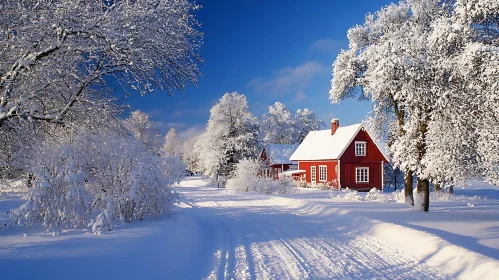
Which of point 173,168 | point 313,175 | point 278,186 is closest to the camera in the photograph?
point 173,168

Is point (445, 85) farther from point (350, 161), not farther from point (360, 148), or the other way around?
point (360, 148)

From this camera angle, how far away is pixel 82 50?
6.91 meters

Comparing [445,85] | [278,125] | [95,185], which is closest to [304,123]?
[278,125]

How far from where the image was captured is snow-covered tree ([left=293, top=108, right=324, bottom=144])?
74.7 meters

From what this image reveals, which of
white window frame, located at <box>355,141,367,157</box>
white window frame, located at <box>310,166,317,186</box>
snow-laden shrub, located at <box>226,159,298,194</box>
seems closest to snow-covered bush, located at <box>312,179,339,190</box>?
white window frame, located at <box>310,166,317,186</box>

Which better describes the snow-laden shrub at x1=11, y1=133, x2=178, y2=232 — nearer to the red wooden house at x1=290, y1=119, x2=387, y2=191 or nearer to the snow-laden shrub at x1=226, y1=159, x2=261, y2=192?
the snow-laden shrub at x1=226, y1=159, x2=261, y2=192

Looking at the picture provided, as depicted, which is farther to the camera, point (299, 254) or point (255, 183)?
point (255, 183)

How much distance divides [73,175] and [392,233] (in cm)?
935

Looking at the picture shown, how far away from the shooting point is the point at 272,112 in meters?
74.9

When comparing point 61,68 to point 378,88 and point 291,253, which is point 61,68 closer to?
point 291,253

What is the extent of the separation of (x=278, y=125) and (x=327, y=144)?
114 feet

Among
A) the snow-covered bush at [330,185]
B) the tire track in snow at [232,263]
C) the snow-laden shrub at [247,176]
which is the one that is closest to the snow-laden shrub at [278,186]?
the snow-laden shrub at [247,176]

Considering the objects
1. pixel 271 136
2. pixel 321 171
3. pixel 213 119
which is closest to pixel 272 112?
pixel 271 136

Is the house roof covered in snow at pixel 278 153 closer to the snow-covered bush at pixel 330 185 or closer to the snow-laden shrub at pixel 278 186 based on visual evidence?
the snow-covered bush at pixel 330 185
